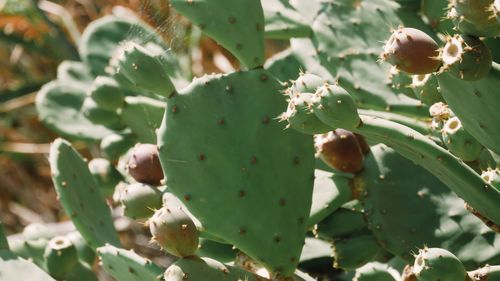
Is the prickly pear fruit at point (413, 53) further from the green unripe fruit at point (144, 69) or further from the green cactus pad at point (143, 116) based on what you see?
the green cactus pad at point (143, 116)

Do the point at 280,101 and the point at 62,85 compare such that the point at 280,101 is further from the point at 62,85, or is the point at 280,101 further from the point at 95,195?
the point at 62,85

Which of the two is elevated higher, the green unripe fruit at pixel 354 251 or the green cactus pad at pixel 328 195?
the green cactus pad at pixel 328 195

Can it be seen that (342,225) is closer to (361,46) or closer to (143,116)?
(361,46)

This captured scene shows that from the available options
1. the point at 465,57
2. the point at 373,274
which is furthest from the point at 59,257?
the point at 465,57

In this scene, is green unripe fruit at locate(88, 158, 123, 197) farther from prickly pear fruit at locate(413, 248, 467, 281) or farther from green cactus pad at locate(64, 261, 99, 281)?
prickly pear fruit at locate(413, 248, 467, 281)

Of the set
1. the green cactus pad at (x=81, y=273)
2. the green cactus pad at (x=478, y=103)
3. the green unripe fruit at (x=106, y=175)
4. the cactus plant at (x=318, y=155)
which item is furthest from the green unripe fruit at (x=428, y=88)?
the green unripe fruit at (x=106, y=175)

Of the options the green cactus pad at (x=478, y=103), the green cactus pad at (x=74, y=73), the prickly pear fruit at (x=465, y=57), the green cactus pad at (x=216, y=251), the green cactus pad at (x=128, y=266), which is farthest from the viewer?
the green cactus pad at (x=74, y=73)
